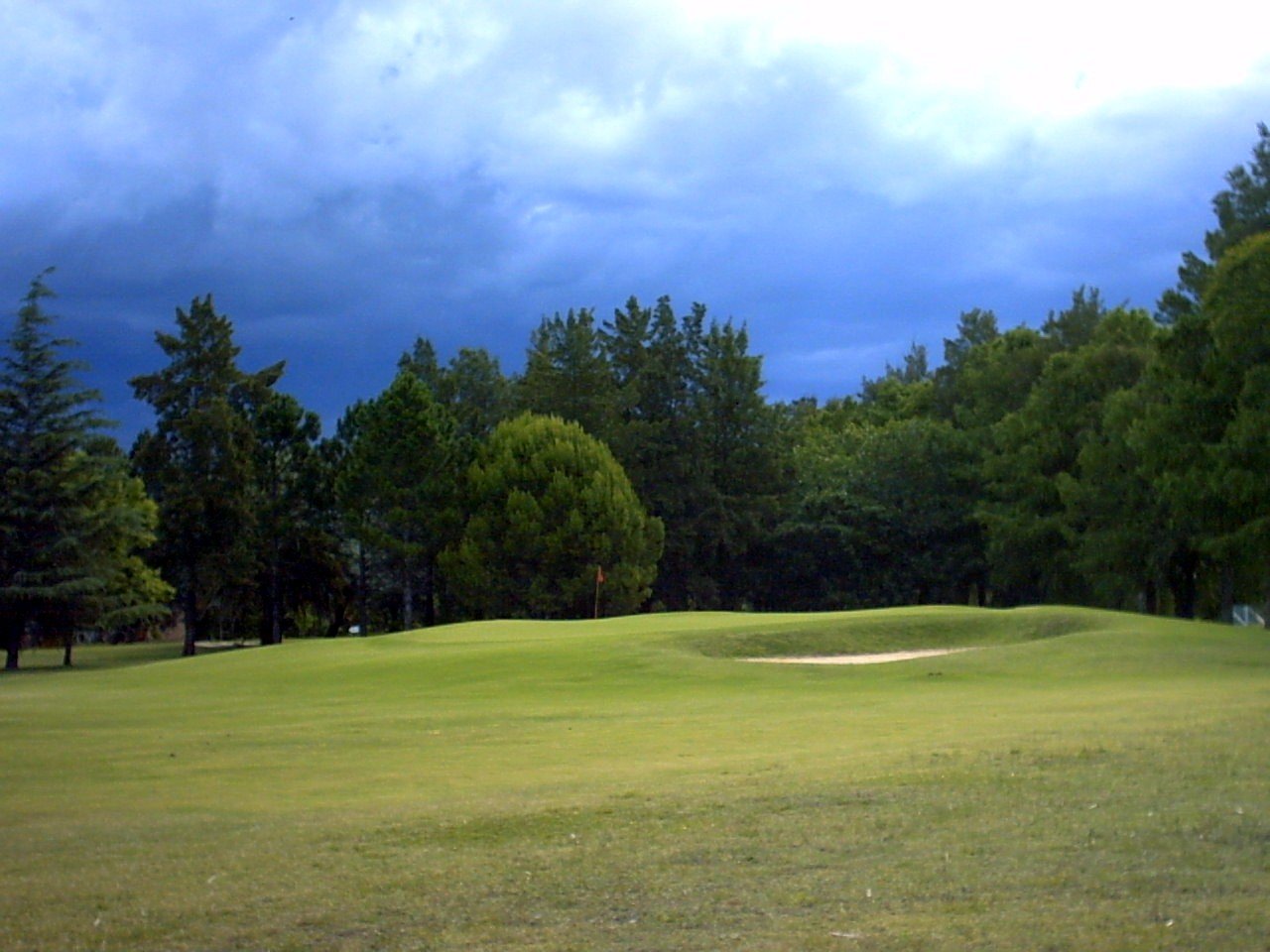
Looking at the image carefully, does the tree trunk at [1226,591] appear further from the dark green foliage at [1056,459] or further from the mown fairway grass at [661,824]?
the mown fairway grass at [661,824]

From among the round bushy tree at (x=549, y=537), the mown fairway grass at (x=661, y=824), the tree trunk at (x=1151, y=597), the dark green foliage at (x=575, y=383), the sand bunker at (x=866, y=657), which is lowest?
the mown fairway grass at (x=661, y=824)

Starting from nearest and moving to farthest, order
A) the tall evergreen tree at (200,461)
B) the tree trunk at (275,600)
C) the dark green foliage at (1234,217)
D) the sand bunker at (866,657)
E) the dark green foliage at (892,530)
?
1. the sand bunker at (866,657)
2. the dark green foliage at (1234,217)
3. the tall evergreen tree at (200,461)
4. the tree trunk at (275,600)
5. the dark green foliage at (892,530)

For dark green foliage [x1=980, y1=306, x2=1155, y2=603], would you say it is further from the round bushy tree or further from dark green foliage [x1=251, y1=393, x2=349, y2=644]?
dark green foliage [x1=251, y1=393, x2=349, y2=644]

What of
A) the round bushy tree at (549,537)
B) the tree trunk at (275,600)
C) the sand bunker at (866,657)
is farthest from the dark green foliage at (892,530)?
the sand bunker at (866,657)

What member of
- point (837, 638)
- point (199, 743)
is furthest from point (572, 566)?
point (199, 743)

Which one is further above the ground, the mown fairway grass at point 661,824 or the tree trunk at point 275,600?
the tree trunk at point 275,600

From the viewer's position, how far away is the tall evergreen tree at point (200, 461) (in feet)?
225

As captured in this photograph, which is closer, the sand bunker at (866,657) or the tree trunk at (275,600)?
the sand bunker at (866,657)

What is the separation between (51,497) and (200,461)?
42.5ft

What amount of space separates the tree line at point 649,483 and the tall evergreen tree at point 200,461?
17 cm

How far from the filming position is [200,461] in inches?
2707

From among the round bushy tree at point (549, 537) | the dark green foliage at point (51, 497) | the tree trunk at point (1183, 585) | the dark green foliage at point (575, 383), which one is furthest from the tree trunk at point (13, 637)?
the tree trunk at point (1183, 585)

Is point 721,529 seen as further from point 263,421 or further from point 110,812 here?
point 110,812

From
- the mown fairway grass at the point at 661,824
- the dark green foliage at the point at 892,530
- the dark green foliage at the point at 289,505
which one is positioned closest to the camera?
the mown fairway grass at the point at 661,824
